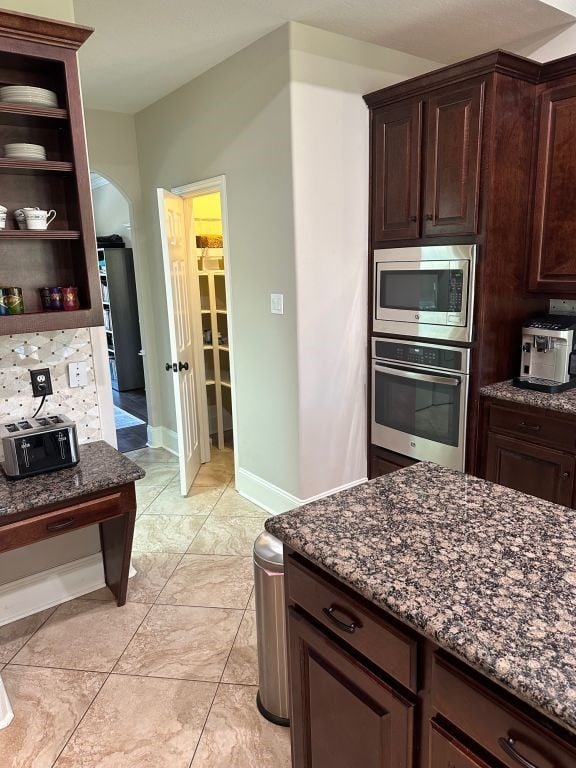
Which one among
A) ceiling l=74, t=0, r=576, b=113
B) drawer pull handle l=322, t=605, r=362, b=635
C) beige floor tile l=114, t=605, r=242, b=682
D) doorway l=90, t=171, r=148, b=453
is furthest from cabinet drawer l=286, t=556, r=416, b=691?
doorway l=90, t=171, r=148, b=453

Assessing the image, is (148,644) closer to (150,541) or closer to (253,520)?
(150,541)

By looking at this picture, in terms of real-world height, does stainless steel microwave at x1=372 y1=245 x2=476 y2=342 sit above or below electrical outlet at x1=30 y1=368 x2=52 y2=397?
above

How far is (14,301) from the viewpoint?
2.21 metres

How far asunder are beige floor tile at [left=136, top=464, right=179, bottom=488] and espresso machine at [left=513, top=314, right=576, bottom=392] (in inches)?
103

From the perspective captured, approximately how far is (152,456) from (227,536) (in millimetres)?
1613

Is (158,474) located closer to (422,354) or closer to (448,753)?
(422,354)

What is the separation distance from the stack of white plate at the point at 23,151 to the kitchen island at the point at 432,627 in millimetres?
1751

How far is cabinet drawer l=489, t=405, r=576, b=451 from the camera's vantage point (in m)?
2.54

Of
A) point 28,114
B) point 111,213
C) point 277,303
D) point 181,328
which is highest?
point 111,213

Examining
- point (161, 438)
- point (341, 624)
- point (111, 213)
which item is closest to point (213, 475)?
point (161, 438)

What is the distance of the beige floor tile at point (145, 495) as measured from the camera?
3.75 metres

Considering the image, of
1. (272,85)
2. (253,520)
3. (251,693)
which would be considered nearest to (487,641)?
(251,693)

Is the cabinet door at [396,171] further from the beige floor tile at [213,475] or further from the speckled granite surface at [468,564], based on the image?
the beige floor tile at [213,475]

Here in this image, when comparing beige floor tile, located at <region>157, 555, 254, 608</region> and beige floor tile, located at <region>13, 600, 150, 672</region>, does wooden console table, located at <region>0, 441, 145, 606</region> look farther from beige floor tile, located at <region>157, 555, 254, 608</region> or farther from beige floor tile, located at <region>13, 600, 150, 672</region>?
beige floor tile, located at <region>157, 555, 254, 608</region>
